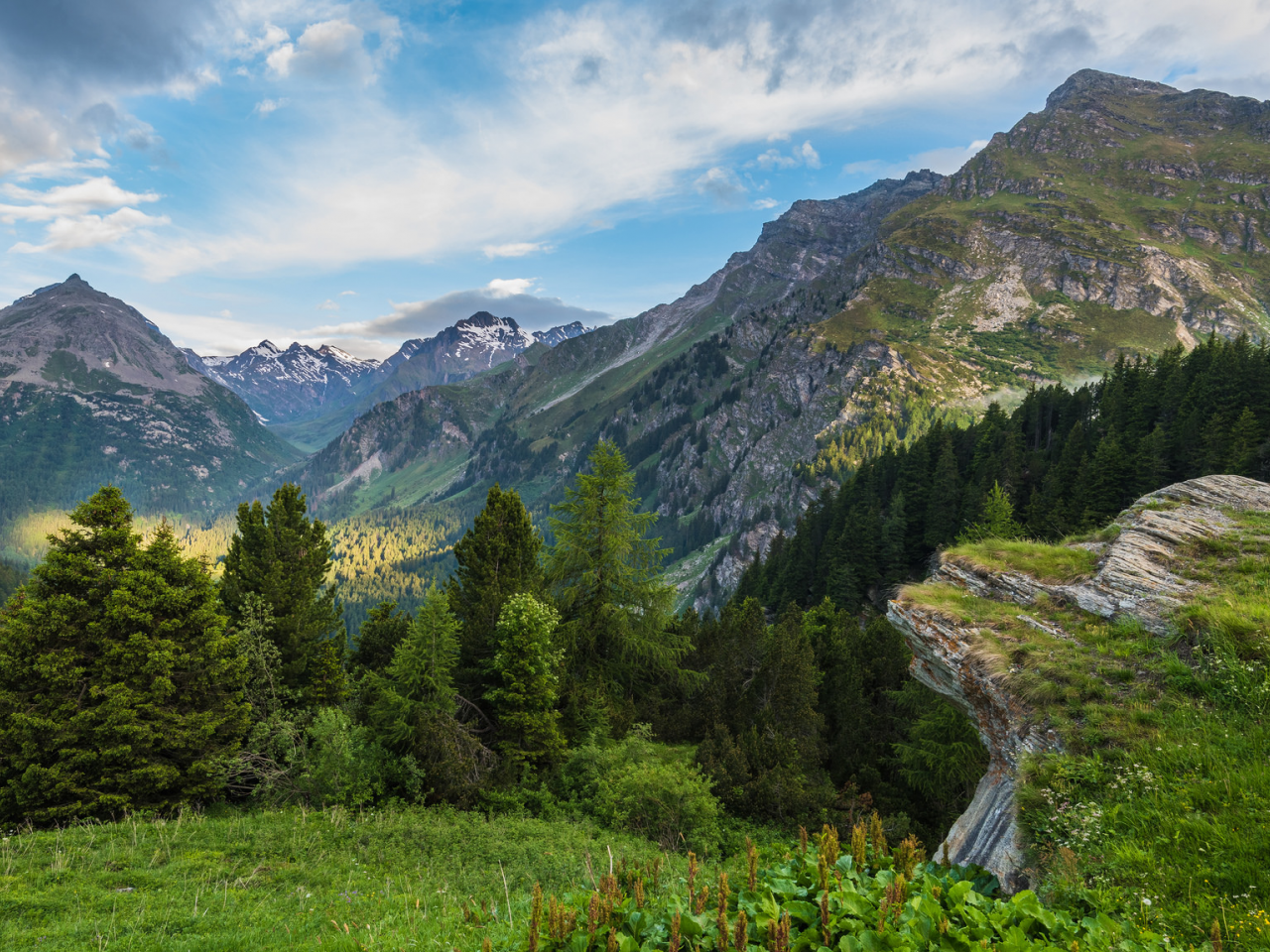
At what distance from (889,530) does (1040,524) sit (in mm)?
18971

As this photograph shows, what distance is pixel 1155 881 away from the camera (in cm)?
630

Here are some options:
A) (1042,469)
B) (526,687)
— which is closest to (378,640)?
(526,687)

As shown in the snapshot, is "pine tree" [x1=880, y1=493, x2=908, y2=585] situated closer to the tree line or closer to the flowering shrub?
the tree line

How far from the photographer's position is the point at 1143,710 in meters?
9.57

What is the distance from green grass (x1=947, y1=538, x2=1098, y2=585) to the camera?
15.4 meters

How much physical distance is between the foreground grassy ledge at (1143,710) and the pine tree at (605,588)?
15.0m

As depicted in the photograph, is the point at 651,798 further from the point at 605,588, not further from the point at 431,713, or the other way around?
the point at 605,588

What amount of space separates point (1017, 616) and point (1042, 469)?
69750mm

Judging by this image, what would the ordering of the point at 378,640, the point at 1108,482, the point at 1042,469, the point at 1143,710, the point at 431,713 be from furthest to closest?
the point at 1042,469, the point at 1108,482, the point at 378,640, the point at 431,713, the point at 1143,710

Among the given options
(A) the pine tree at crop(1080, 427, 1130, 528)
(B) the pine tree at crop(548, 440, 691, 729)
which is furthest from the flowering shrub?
(A) the pine tree at crop(1080, 427, 1130, 528)

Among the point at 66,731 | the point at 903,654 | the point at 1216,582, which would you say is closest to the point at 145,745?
the point at 66,731

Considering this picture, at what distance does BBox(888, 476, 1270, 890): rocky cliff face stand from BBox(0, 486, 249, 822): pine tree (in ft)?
91.6

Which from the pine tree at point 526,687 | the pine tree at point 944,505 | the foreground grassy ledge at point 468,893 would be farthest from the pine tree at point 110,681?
the pine tree at point 944,505

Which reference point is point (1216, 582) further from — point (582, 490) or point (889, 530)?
point (889, 530)
